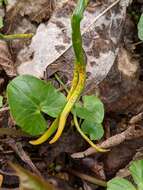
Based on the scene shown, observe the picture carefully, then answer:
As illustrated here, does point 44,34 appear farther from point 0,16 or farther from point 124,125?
point 124,125

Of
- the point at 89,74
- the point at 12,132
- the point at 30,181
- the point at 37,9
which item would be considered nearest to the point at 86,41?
the point at 89,74

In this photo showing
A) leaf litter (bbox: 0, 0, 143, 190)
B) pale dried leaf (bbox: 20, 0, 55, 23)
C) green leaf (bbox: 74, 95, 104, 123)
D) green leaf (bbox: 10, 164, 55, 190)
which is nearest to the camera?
green leaf (bbox: 10, 164, 55, 190)

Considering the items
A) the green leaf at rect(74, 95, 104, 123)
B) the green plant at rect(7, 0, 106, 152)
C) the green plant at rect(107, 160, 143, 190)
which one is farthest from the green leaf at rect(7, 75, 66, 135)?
the green plant at rect(107, 160, 143, 190)

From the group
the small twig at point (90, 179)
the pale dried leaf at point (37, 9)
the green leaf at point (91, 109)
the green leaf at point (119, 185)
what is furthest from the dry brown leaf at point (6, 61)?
the green leaf at point (119, 185)

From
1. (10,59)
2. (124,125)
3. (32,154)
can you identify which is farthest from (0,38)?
(124,125)

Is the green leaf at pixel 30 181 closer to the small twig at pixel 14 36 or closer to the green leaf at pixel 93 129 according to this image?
the green leaf at pixel 93 129

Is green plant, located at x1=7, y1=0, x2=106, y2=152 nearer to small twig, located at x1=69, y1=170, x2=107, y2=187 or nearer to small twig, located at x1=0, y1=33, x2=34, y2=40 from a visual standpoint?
small twig, located at x1=69, y1=170, x2=107, y2=187

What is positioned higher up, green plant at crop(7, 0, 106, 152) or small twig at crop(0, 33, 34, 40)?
small twig at crop(0, 33, 34, 40)
